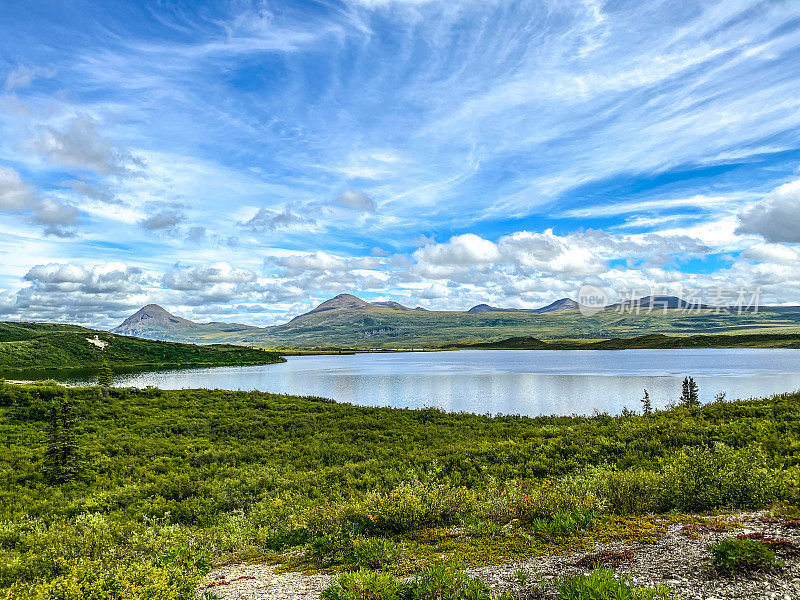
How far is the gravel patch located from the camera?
764cm

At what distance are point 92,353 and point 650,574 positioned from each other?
620 ft

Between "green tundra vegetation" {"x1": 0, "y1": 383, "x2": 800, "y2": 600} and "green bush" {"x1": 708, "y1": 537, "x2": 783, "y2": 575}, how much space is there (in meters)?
2.61

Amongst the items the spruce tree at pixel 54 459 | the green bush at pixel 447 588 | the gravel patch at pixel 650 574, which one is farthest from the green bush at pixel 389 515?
the spruce tree at pixel 54 459

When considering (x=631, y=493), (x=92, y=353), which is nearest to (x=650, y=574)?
(x=631, y=493)

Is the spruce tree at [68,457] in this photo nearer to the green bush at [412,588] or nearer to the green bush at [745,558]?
the green bush at [412,588]

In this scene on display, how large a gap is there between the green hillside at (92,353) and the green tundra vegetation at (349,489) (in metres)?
125

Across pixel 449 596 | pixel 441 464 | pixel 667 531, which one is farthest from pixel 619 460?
pixel 449 596

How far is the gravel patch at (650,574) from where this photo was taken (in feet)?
25.1

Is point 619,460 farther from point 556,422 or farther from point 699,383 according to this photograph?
point 699,383

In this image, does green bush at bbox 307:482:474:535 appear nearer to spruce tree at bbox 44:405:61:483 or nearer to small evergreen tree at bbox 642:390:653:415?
spruce tree at bbox 44:405:61:483

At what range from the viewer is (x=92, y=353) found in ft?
A: 518

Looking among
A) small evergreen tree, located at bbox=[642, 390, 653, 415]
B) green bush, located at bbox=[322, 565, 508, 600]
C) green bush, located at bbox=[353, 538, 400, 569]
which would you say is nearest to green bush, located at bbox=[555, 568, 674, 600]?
green bush, located at bbox=[322, 565, 508, 600]

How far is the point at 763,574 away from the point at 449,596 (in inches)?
222

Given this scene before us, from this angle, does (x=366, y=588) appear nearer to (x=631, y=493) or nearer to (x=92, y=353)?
(x=631, y=493)
